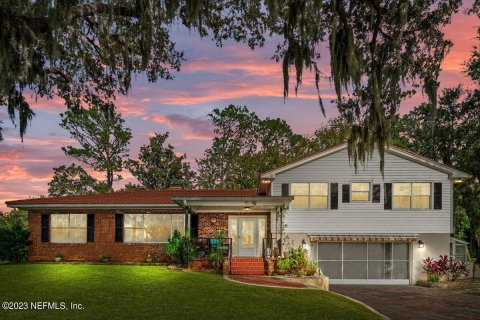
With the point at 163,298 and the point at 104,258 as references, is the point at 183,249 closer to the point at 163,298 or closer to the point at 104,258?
the point at 104,258

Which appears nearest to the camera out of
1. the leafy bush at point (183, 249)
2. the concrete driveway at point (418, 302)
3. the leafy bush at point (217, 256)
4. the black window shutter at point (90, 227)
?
the concrete driveway at point (418, 302)

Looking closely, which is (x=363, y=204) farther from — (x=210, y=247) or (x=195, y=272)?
(x=195, y=272)

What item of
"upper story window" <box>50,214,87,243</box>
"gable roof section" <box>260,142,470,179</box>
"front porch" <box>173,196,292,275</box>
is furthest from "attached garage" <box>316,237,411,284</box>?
"upper story window" <box>50,214,87,243</box>

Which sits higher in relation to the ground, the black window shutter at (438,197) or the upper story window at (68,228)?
the black window shutter at (438,197)

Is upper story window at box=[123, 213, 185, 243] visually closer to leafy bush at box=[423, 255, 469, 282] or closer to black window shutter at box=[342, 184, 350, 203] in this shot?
black window shutter at box=[342, 184, 350, 203]

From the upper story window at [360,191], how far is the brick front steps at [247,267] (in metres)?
6.15

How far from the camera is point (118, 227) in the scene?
26.0 metres

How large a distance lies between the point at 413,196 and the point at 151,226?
1306 cm

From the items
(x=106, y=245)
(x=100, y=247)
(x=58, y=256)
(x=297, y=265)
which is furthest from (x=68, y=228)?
(x=297, y=265)

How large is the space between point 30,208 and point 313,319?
19.0m

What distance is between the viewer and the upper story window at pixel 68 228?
85.8 ft

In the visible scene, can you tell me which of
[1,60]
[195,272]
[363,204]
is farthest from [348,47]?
[363,204]

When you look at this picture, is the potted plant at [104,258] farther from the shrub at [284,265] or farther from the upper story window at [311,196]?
the shrub at [284,265]

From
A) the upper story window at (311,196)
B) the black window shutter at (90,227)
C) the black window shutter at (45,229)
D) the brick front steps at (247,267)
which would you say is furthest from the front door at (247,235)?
the black window shutter at (45,229)
